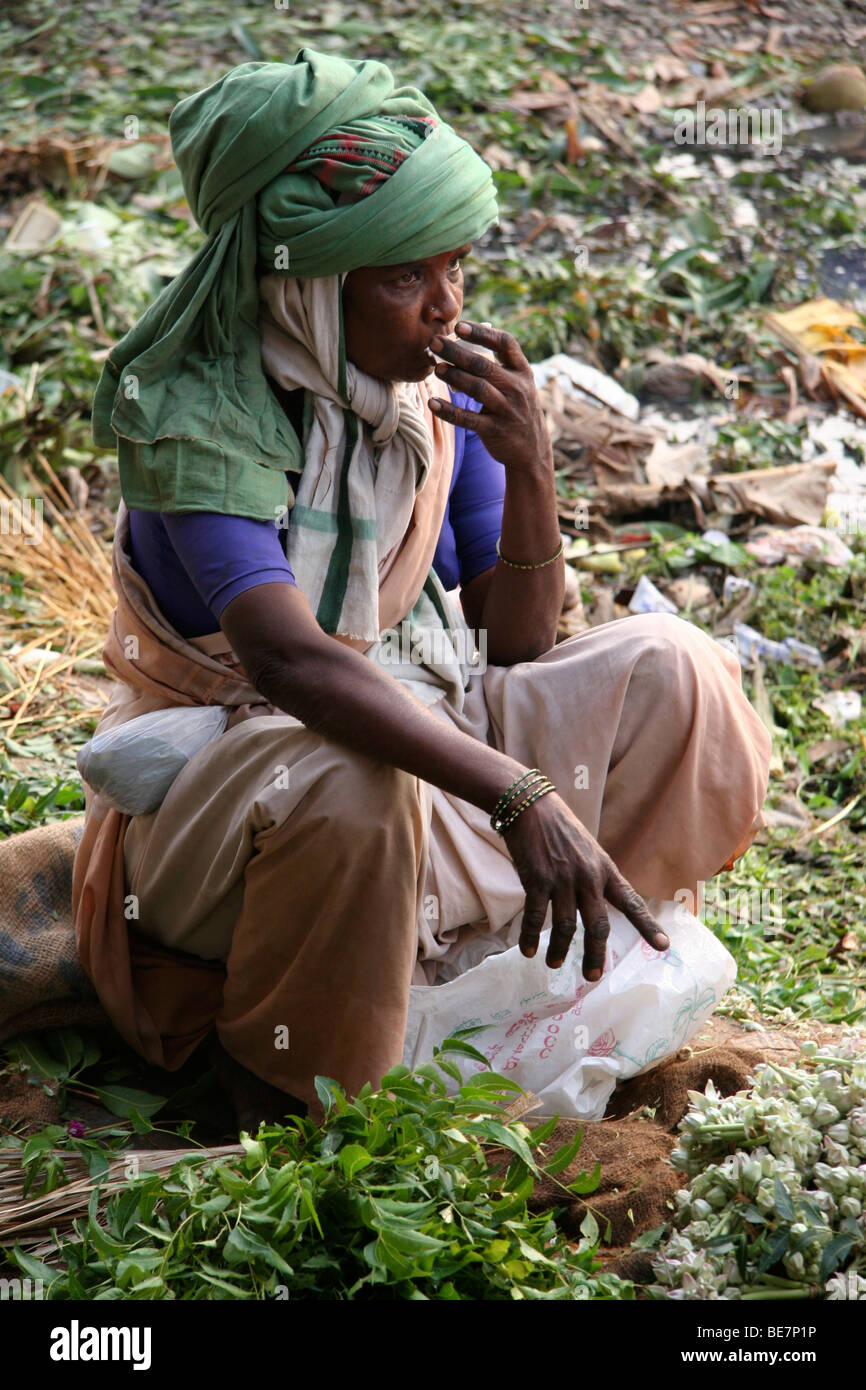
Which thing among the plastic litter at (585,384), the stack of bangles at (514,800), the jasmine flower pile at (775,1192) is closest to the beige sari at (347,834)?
the stack of bangles at (514,800)

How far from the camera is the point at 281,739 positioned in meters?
2.27

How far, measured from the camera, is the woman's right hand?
6.88 ft

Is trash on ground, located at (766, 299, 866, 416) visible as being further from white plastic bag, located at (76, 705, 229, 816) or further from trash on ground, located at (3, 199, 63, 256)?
white plastic bag, located at (76, 705, 229, 816)

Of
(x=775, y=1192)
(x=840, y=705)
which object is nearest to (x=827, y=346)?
(x=840, y=705)

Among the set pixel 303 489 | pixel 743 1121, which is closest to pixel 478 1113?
pixel 743 1121

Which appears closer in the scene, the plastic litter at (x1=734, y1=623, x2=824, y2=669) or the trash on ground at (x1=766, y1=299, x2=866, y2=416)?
the plastic litter at (x1=734, y1=623, x2=824, y2=669)

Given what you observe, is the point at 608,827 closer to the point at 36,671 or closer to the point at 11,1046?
the point at 11,1046

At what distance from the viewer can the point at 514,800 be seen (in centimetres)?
211

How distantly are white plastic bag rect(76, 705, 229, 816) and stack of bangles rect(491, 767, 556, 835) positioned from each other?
1.87 feet

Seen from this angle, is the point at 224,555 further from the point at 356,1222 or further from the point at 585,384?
the point at 585,384

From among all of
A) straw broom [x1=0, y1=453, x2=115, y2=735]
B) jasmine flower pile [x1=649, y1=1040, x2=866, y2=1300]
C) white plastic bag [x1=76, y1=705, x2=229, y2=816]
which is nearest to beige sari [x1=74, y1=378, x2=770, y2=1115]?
white plastic bag [x1=76, y1=705, x2=229, y2=816]

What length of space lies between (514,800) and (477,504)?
852 mm

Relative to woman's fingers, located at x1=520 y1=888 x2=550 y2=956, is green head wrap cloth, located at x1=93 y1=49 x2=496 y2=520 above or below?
above
